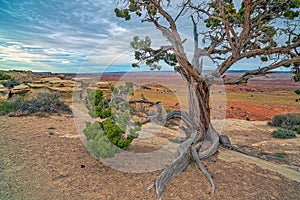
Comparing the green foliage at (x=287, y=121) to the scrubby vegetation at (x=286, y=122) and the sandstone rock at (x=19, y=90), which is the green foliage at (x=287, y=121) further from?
the sandstone rock at (x=19, y=90)

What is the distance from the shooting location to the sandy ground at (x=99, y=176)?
3.71 meters

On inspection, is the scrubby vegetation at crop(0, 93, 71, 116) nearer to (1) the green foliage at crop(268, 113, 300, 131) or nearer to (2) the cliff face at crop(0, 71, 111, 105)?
(2) the cliff face at crop(0, 71, 111, 105)

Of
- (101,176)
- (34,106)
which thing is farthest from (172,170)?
(34,106)

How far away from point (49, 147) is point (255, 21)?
650cm

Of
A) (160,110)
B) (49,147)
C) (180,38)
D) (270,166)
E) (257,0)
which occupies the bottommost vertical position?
(270,166)

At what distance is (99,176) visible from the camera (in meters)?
4.30

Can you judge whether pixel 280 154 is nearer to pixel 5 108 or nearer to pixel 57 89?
pixel 5 108

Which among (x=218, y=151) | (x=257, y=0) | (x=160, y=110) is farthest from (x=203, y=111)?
(x=257, y=0)

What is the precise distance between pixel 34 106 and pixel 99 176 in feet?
25.3

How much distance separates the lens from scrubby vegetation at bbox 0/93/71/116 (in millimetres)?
9680

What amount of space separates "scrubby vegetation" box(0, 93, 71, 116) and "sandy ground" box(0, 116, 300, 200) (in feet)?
12.1

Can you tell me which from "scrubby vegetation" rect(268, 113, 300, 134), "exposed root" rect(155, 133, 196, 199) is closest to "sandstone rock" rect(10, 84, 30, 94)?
"exposed root" rect(155, 133, 196, 199)

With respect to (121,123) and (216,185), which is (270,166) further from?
(121,123)

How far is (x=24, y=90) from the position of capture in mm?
14438
